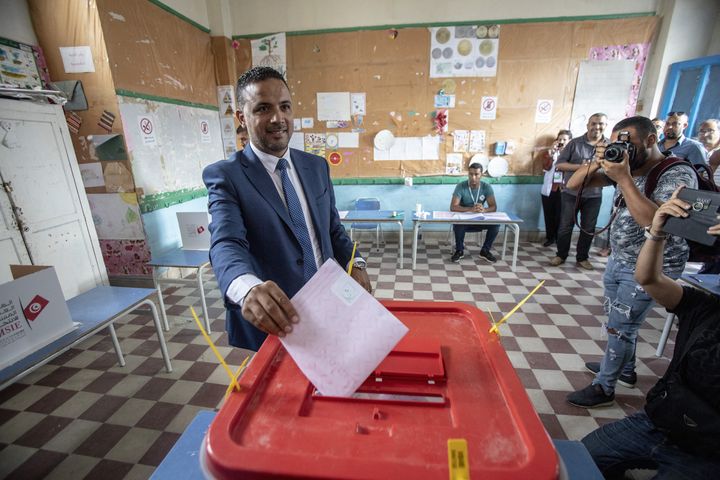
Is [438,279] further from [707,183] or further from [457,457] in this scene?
[457,457]

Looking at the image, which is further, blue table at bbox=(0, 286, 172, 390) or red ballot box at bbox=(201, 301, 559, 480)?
blue table at bbox=(0, 286, 172, 390)

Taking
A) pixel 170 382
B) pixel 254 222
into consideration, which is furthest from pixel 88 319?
pixel 254 222

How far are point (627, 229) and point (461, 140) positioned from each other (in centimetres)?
354

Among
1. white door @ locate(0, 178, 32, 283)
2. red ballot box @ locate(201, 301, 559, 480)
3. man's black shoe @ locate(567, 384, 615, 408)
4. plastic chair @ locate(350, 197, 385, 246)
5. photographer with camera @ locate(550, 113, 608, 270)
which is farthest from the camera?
plastic chair @ locate(350, 197, 385, 246)

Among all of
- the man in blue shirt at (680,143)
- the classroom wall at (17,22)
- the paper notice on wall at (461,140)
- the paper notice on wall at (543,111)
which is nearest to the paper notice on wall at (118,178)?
the classroom wall at (17,22)

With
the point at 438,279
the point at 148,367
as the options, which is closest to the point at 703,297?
the point at 438,279

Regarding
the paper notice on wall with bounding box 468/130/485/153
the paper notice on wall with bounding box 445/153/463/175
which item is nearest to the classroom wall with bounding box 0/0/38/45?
the paper notice on wall with bounding box 445/153/463/175

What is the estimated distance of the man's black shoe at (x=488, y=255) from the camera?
443cm

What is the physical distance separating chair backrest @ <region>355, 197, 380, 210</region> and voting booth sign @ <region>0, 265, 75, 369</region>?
3.77 m

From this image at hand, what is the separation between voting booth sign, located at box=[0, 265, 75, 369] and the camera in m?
1.40

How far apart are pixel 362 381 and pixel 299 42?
5315 millimetres

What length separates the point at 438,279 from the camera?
3.89m

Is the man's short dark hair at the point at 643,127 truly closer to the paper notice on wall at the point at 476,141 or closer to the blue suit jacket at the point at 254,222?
the blue suit jacket at the point at 254,222

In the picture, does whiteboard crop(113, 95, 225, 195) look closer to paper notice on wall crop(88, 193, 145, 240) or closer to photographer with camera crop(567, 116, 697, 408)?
paper notice on wall crop(88, 193, 145, 240)
